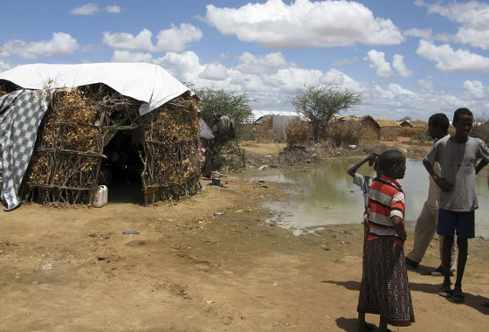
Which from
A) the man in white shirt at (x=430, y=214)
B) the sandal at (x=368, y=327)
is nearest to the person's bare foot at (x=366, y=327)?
the sandal at (x=368, y=327)

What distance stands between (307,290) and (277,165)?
553 inches

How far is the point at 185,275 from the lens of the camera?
5.52m

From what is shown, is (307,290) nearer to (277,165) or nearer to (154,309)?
(154,309)

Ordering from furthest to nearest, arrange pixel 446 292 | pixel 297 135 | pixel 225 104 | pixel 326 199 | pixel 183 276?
pixel 297 135
pixel 225 104
pixel 326 199
pixel 183 276
pixel 446 292

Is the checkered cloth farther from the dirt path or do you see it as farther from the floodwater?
the floodwater

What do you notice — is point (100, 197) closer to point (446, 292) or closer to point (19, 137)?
point (19, 137)

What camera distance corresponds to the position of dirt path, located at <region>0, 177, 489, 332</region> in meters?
4.20

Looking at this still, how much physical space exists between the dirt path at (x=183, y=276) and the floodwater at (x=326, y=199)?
0.76 m

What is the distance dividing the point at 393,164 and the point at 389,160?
4cm

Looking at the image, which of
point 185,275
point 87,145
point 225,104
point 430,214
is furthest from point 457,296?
point 225,104

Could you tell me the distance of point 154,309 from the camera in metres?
4.39

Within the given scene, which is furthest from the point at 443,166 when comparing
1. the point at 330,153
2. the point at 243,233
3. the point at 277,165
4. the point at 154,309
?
the point at 330,153

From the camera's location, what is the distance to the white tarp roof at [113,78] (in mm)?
9016

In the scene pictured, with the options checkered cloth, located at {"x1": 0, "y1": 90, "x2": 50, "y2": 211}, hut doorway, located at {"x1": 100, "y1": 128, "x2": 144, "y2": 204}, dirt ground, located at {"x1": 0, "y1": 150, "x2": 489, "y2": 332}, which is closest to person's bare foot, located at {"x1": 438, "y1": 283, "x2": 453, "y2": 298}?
dirt ground, located at {"x1": 0, "y1": 150, "x2": 489, "y2": 332}
